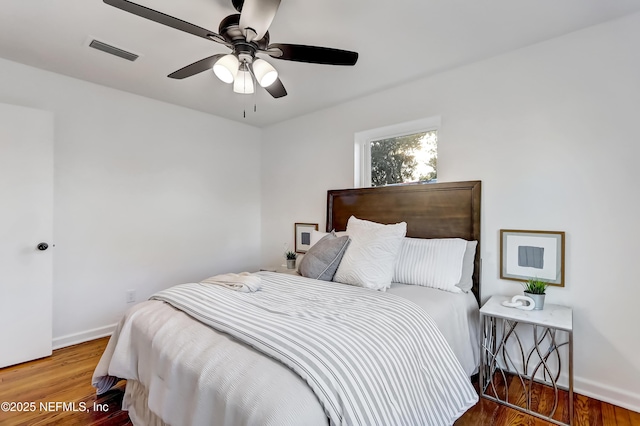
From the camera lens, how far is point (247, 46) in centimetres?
171

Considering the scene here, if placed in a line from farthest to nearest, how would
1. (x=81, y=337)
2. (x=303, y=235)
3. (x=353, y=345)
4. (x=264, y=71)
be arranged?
(x=303, y=235) < (x=81, y=337) < (x=264, y=71) < (x=353, y=345)

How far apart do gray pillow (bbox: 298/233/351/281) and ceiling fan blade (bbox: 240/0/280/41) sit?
154 centimetres

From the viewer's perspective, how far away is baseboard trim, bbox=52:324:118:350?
2731mm

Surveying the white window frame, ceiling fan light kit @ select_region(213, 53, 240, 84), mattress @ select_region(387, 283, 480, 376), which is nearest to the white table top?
mattress @ select_region(387, 283, 480, 376)

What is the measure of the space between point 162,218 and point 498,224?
3.27 m

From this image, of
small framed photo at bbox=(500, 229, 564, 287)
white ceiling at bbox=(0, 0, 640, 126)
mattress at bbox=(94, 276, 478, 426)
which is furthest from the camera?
small framed photo at bbox=(500, 229, 564, 287)

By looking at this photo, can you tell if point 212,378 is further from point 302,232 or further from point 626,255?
point 302,232

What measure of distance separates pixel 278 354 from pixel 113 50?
2502 millimetres

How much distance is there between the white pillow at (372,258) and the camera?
2205 mm

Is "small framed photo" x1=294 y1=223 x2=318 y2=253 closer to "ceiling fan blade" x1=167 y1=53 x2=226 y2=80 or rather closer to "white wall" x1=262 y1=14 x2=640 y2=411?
"white wall" x1=262 y1=14 x2=640 y2=411

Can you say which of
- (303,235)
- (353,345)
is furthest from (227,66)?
(303,235)

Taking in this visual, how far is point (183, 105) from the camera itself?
3477mm

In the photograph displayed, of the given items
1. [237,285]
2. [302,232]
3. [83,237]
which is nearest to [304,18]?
[237,285]

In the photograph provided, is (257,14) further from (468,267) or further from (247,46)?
(468,267)
